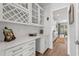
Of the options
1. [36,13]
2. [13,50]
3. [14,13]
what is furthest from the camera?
[36,13]

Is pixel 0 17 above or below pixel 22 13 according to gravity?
below

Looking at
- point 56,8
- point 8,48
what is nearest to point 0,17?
point 8,48

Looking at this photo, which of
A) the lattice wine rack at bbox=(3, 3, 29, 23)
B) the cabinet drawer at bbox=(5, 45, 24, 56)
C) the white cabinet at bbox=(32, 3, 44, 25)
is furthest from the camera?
the white cabinet at bbox=(32, 3, 44, 25)

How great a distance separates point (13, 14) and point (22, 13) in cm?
35

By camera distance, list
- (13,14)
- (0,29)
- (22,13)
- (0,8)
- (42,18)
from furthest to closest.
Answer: (42,18) < (22,13) < (13,14) < (0,29) < (0,8)

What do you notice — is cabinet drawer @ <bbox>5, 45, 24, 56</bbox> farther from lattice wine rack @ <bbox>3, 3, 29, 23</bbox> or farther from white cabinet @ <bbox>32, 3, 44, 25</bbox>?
white cabinet @ <bbox>32, 3, 44, 25</bbox>

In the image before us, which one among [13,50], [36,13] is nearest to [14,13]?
[13,50]

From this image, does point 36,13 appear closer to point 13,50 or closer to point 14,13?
point 14,13

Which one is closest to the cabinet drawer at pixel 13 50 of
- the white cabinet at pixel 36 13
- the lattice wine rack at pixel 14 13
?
the lattice wine rack at pixel 14 13

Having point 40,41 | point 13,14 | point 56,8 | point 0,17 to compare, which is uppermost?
point 56,8

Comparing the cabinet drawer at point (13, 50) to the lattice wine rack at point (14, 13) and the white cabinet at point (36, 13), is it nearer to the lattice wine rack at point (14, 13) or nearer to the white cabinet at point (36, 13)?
the lattice wine rack at point (14, 13)

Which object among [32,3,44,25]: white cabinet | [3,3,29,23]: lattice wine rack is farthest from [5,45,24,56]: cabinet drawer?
[32,3,44,25]: white cabinet

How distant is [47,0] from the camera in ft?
3.84

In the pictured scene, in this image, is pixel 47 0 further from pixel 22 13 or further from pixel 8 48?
pixel 22 13
